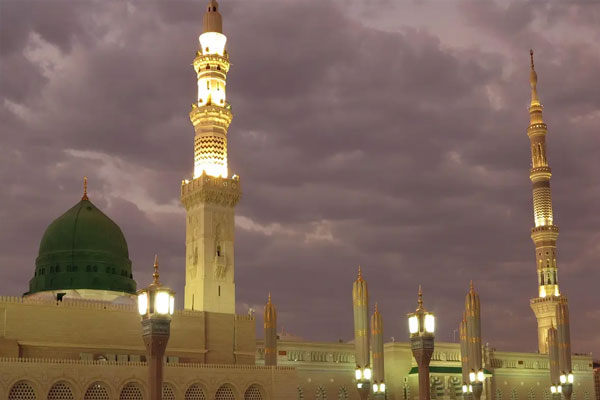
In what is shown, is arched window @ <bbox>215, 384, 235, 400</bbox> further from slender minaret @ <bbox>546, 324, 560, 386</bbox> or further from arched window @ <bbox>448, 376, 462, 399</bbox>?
slender minaret @ <bbox>546, 324, 560, 386</bbox>

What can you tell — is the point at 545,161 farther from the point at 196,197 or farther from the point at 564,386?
the point at 196,197

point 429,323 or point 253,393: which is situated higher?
point 429,323

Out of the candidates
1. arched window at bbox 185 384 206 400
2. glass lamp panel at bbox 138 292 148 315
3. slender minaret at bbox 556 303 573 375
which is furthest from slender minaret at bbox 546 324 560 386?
glass lamp panel at bbox 138 292 148 315

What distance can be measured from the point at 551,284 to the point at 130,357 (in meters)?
41.4

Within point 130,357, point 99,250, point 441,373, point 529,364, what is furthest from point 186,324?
point 529,364

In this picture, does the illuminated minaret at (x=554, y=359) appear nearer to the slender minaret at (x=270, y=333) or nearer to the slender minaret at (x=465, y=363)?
the slender minaret at (x=465, y=363)

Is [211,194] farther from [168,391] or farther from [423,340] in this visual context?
[423,340]

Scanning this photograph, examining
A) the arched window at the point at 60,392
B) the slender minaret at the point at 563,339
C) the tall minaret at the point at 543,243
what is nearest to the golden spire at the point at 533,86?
the tall minaret at the point at 543,243

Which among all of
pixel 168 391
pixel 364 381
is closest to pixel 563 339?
pixel 364 381

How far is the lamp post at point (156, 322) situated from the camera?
23.4 metres

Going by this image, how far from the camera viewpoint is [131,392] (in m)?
41.9

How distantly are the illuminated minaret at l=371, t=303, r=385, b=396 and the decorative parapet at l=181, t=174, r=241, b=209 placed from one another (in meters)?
11.2

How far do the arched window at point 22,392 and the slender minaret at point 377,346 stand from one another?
21.6m

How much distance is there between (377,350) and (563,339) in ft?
53.4
